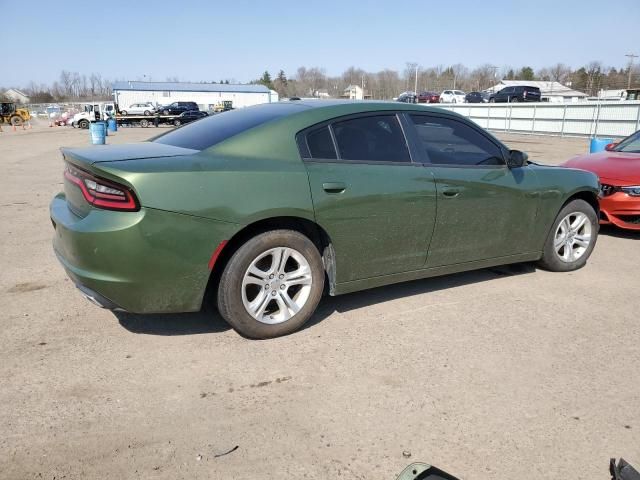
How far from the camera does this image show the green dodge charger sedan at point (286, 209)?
9.84 ft

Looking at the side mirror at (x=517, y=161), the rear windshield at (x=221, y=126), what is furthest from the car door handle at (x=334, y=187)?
the side mirror at (x=517, y=161)

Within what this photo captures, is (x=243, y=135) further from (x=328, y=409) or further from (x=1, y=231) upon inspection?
(x=1, y=231)

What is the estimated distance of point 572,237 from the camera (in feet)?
16.5

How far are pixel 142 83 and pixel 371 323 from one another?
86.7 meters

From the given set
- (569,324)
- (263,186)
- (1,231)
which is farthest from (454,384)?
(1,231)

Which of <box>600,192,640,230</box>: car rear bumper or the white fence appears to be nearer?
<box>600,192,640,230</box>: car rear bumper

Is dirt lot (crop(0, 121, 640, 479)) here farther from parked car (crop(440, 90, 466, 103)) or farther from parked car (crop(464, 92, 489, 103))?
parked car (crop(440, 90, 466, 103))

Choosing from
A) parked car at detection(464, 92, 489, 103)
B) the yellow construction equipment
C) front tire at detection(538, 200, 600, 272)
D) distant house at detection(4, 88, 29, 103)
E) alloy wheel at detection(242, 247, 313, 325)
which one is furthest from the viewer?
distant house at detection(4, 88, 29, 103)

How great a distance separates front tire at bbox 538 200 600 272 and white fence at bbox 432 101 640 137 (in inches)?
729

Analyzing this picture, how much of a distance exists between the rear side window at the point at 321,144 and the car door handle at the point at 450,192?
94cm

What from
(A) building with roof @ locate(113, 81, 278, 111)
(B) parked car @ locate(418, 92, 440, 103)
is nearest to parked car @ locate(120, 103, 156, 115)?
(A) building with roof @ locate(113, 81, 278, 111)

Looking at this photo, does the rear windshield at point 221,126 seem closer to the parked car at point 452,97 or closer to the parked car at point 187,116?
the parked car at point 187,116

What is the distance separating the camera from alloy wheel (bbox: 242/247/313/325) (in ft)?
11.0

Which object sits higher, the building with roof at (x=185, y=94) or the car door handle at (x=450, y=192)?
the building with roof at (x=185, y=94)
